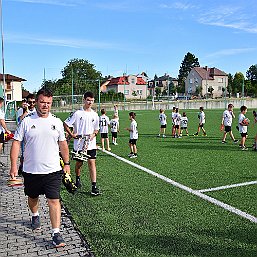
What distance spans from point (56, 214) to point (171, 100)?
176 feet

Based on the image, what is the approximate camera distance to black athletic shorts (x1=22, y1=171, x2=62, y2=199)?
13.5 ft

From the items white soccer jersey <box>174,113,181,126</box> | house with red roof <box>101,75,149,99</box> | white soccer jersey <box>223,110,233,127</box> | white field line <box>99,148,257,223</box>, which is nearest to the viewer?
white field line <box>99,148,257,223</box>

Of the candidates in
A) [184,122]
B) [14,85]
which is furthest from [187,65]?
[184,122]

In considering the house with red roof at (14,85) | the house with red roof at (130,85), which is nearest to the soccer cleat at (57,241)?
the house with red roof at (14,85)

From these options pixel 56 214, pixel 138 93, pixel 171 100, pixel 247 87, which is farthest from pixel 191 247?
pixel 138 93

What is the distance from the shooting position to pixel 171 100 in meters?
56.9

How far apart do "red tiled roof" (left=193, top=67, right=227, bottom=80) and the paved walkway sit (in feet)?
277

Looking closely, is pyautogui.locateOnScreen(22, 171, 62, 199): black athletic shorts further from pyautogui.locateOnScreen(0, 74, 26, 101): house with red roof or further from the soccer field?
pyautogui.locateOnScreen(0, 74, 26, 101): house with red roof

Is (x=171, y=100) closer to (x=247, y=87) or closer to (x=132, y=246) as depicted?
(x=247, y=87)

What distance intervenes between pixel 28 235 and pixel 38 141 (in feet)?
4.50

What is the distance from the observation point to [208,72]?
91062mm

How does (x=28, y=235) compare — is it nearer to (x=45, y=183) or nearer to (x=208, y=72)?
(x=45, y=183)

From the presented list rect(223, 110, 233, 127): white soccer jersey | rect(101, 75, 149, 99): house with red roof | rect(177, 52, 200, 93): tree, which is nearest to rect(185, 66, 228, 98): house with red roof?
rect(177, 52, 200, 93): tree

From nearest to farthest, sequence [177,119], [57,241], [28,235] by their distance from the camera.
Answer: [57,241] → [28,235] → [177,119]
